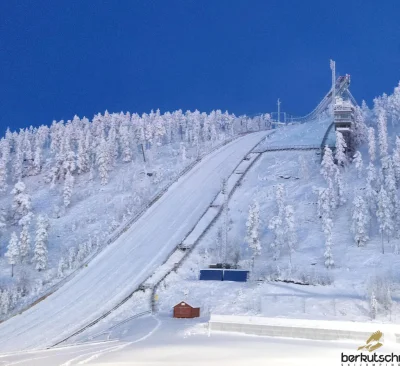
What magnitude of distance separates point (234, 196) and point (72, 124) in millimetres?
72815

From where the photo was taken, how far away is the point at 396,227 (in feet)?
163

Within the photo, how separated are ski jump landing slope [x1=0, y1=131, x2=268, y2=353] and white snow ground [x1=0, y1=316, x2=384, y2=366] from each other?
50.8 ft

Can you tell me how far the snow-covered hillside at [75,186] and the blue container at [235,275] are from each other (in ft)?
58.3

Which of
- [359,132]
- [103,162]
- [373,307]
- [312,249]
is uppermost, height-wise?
[359,132]

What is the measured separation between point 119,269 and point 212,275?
11415 millimetres

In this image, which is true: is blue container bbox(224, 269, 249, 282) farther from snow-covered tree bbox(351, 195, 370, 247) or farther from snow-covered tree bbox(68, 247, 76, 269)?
snow-covered tree bbox(68, 247, 76, 269)

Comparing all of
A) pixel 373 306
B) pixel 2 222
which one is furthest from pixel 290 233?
pixel 2 222

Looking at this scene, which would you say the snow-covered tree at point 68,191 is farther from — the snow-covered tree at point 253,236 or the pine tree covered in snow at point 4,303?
the snow-covered tree at point 253,236

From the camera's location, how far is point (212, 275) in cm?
4600

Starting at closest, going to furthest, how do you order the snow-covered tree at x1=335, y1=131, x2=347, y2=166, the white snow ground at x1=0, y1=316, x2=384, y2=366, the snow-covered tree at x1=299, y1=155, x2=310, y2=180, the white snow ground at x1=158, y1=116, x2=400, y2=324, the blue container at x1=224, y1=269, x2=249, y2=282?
the white snow ground at x1=0, y1=316, x2=384, y2=366
the white snow ground at x1=158, y1=116, x2=400, y2=324
the blue container at x1=224, y1=269, x2=249, y2=282
the snow-covered tree at x1=335, y1=131, x2=347, y2=166
the snow-covered tree at x1=299, y1=155, x2=310, y2=180

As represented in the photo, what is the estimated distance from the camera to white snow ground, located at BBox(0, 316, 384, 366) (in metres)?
17.5

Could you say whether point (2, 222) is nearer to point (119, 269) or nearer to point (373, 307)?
point (119, 269)

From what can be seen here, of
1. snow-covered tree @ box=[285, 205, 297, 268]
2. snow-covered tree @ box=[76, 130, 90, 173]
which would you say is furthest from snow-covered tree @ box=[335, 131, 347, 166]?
snow-covered tree @ box=[76, 130, 90, 173]

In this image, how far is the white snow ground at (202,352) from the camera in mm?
17516
